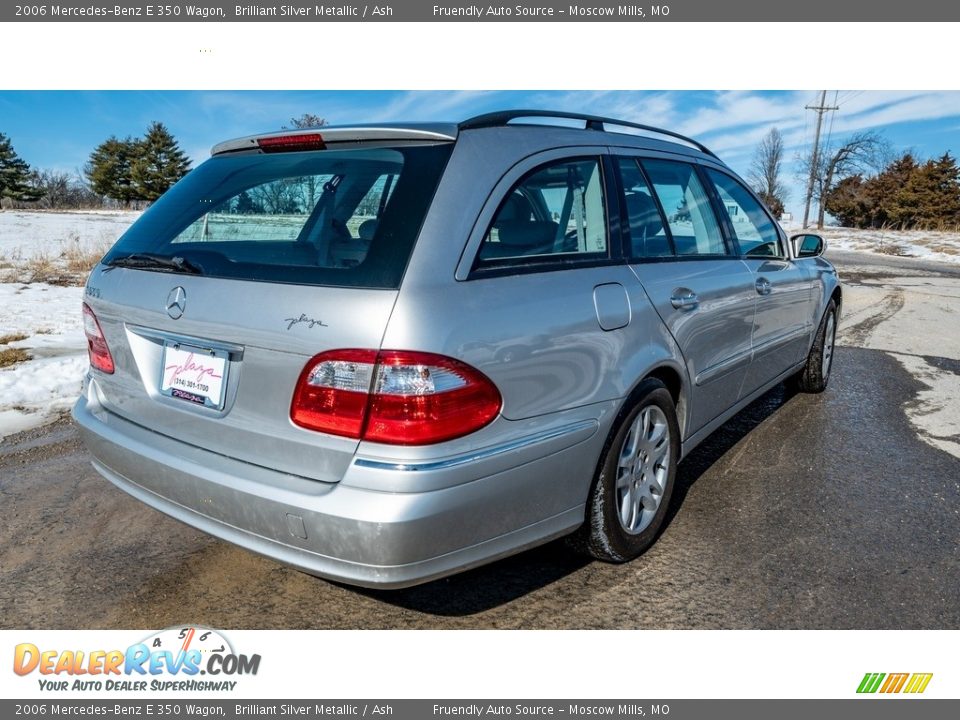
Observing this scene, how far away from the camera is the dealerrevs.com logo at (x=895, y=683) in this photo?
7.18ft

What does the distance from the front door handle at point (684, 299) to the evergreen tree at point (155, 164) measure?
66.3m

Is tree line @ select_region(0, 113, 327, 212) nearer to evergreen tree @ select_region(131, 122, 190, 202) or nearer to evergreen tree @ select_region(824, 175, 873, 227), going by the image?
evergreen tree @ select_region(131, 122, 190, 202)

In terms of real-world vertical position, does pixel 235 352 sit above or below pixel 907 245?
above

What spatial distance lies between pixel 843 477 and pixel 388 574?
277 cm

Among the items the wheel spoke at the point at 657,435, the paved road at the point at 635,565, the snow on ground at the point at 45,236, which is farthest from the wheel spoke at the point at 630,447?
the snow on ground at the point at 45,236

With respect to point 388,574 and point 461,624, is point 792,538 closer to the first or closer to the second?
point 461,624

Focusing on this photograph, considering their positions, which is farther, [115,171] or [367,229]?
[115,171]

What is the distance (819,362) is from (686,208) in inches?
95.2

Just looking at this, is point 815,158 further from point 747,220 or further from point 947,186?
point 747,220

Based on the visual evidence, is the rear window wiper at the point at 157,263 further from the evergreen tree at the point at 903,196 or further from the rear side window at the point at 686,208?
the evergreen tree at the point at 903,196

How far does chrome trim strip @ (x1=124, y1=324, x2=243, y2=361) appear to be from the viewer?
2.05 meters

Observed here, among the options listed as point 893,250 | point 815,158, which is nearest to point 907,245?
point 893,250

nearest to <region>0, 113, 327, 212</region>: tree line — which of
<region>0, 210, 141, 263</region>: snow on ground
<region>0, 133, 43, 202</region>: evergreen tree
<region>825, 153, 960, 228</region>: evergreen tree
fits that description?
<region>0, 133, 43, 202</region>: evergreen tree

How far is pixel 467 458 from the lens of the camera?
1.91 meters
